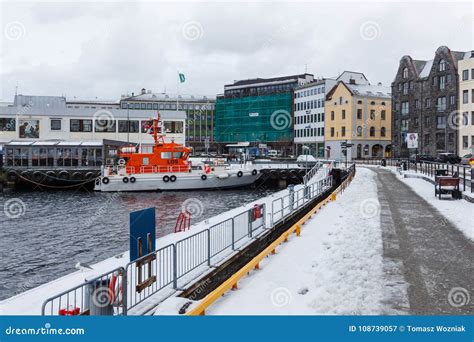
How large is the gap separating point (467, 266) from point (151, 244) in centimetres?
784

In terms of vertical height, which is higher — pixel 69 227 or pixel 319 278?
pixel 319 278

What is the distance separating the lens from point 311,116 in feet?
345

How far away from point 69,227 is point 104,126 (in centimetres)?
4805

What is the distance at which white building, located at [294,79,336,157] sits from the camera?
10119 centimetres

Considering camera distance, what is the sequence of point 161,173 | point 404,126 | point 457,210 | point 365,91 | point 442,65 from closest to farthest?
point 457,210 → point 161,173 → point 442,65 → point 404,126 → point 365,91

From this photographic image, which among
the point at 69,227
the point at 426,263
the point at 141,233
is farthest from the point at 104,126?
the point at 426,263

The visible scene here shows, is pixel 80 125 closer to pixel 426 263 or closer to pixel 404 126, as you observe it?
pixel 404 126

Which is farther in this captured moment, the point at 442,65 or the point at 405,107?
the point at 405,107

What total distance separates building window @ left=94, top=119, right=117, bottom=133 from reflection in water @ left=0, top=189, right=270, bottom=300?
2519 cm

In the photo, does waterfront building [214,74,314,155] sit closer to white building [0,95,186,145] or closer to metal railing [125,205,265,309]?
white building [0,95,186,145]

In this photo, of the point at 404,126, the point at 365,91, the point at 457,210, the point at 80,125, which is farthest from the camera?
the point at 365,91

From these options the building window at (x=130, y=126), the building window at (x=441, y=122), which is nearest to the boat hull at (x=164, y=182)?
the building window at (x=130, y=126)

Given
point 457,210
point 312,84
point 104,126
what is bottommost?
point 457,210

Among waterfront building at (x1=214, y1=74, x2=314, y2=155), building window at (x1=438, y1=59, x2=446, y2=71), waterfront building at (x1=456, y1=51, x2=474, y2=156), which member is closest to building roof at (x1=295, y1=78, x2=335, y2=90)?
waterfront building at (x1=214, y1=74, x2=314, y2=155)
